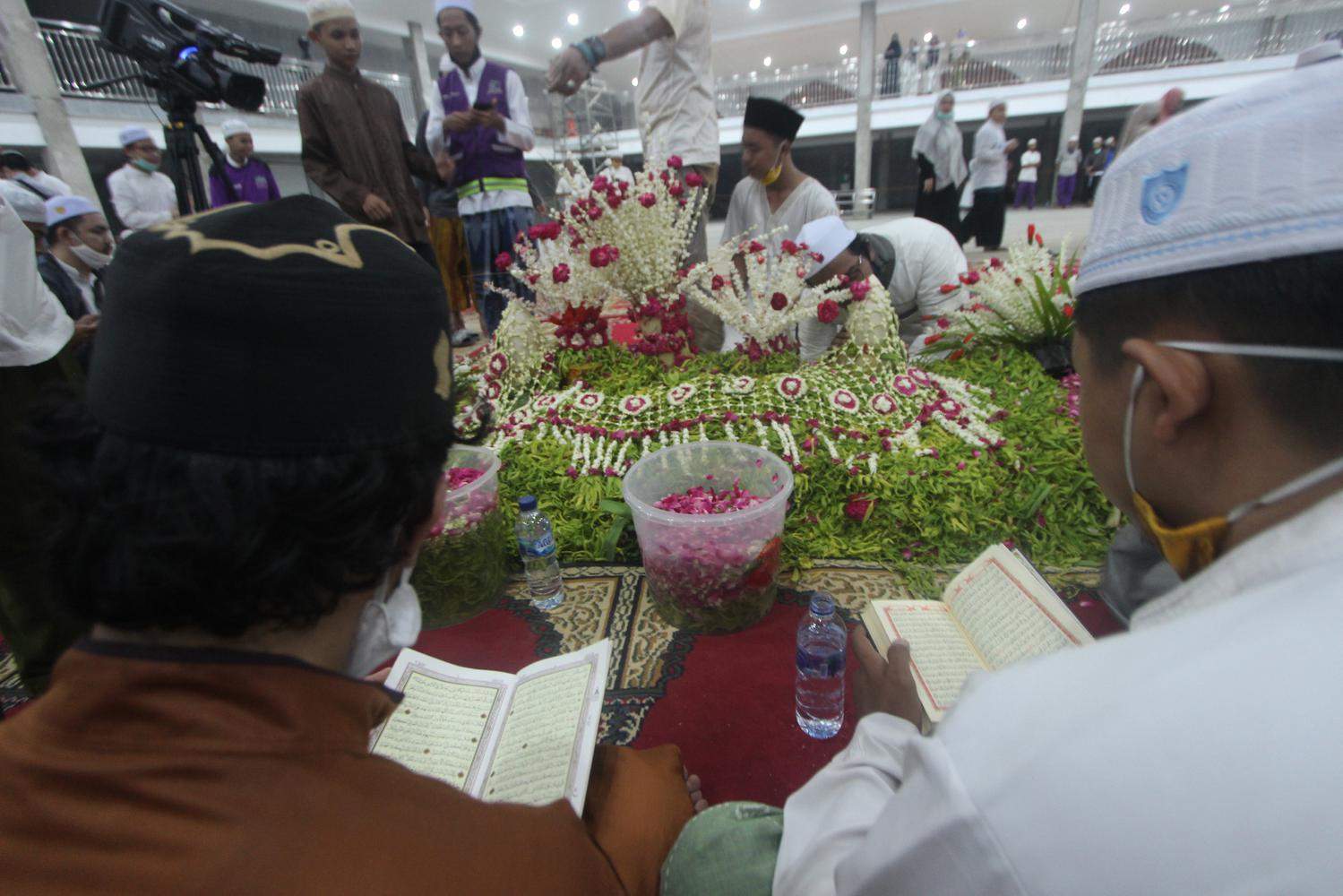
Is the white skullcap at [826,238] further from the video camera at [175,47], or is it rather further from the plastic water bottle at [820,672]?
the video camera at [175,47]

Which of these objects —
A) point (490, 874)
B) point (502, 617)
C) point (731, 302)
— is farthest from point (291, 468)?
point (731, 302)

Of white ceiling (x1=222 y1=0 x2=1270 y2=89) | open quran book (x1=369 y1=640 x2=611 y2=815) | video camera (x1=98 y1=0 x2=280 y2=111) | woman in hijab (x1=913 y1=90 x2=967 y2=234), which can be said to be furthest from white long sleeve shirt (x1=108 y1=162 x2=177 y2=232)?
white ceiling (x1=222 y1=0 x2=1270 y2=89)

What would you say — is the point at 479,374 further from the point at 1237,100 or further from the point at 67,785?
the point at 1237,100

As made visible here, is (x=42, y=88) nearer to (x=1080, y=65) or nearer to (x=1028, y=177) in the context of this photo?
(x=1028, y=177)

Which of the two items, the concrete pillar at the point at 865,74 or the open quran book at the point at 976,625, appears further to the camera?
the concrete pillar at the point at 865,74

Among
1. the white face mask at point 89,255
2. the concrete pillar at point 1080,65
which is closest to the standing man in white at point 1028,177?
the concrete pillar at point 1080,65

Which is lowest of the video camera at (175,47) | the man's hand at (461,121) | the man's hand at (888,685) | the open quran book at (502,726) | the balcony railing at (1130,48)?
the open quran book at (502,726)

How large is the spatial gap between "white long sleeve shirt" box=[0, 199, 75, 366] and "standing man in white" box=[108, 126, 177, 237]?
4990 mm

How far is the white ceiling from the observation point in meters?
13.9

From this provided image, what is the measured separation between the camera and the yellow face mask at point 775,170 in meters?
3.06

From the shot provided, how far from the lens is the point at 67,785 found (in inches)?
17.3

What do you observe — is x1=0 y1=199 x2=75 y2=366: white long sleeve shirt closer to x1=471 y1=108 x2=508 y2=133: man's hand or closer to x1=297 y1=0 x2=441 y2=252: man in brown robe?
x1=297 y1=0 x2=441 y2=252: man in brown robe

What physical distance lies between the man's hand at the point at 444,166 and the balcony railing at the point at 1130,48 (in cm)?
1422

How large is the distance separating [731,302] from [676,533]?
115 centimetres
